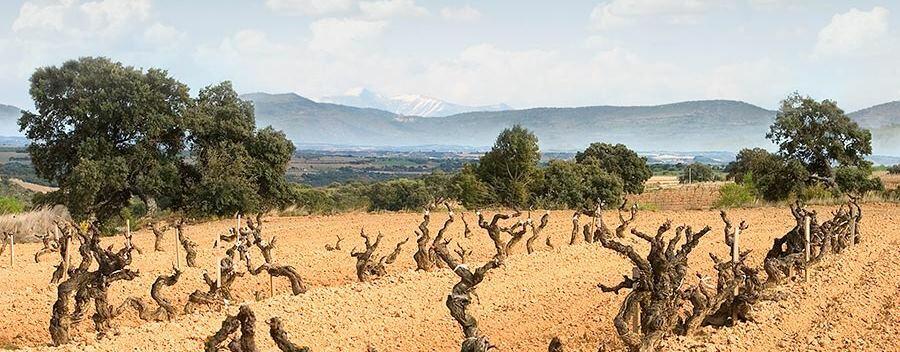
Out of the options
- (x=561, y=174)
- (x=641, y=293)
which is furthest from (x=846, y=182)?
(x=641, y=293)

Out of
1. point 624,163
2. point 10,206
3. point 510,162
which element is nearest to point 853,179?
point 510,162

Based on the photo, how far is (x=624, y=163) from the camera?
60.2 m

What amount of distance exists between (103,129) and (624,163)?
3609 cm

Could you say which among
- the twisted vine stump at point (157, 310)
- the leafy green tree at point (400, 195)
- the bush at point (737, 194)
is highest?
the twisted vine stump at point (157, 310)

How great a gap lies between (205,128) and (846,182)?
28.0 metres

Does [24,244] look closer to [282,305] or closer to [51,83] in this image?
[51,83]

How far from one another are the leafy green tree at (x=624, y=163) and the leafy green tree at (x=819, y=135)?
17.7m

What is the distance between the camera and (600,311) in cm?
1557

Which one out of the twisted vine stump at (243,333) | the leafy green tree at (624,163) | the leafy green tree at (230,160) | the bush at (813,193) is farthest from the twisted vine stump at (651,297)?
the leafy green tree at (624,163)

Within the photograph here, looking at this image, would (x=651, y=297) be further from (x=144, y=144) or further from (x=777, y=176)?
(x=777, y=176)

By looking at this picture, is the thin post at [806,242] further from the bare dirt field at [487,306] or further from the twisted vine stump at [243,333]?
the twisted vine stump at [243,333]

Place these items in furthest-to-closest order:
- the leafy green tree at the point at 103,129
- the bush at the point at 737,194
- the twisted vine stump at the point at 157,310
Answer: the bush at the point at 737,194, the leafy green tree at the point at 103,129, the twisted vine stump at the point at 157,310

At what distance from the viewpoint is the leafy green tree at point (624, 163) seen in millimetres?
58987

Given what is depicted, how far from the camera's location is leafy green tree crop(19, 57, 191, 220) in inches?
1265
